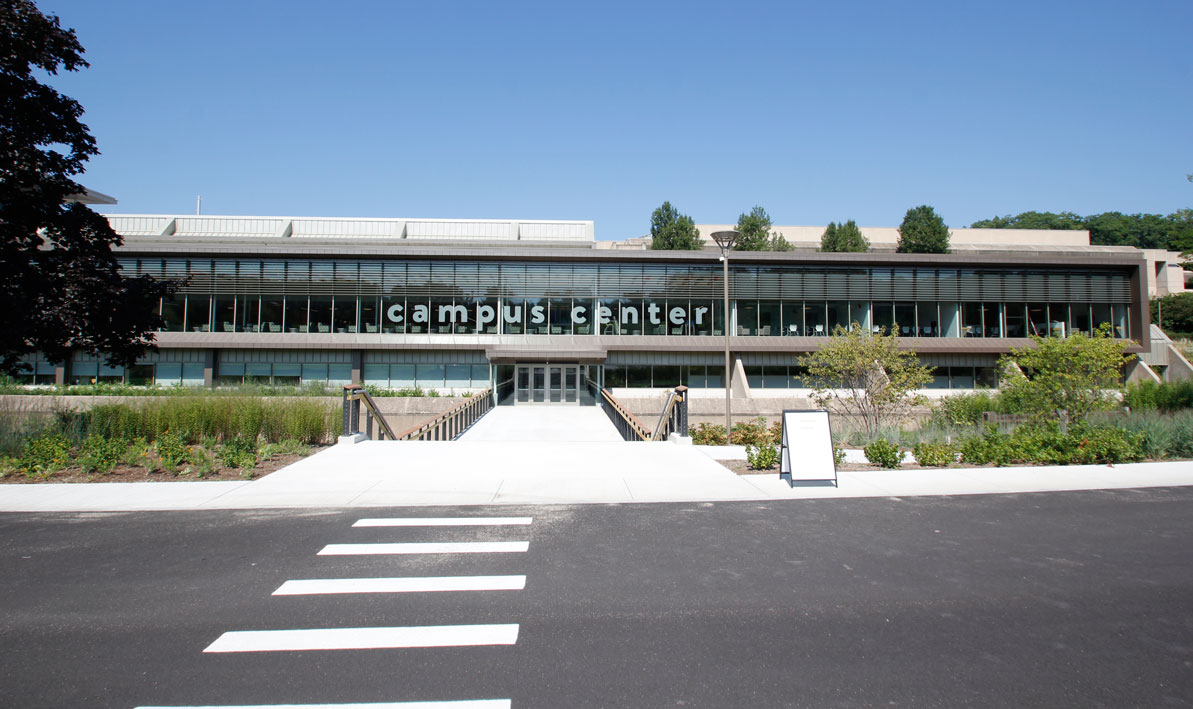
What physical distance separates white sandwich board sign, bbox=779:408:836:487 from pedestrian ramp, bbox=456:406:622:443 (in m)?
9.34

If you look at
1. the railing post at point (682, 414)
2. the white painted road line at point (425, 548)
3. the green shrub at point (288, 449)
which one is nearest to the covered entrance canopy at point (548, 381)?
the railing post at point (682, 414)

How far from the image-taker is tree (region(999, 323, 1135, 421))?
15844 mm

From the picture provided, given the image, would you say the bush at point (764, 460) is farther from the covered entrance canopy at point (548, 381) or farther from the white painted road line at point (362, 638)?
the covered entrance canopy at point (548, 381)

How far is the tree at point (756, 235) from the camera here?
2400 inches

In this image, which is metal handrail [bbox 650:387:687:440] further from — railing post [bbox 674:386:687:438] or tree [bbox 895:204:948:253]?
tree [bbox 895:204:948:253]

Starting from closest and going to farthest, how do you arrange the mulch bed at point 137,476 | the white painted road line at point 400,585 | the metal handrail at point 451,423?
the white painted road line at point 400,585 < the mulch bed at point 137,476 < the metal handrail at point 451,423

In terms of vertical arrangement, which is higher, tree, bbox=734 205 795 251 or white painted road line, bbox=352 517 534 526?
tree, bbox=734 205 795 251

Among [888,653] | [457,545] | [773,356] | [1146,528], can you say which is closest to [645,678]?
[888,653]

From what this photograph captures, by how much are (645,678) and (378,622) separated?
7.47ft

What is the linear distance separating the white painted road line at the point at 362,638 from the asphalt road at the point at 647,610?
106 mm

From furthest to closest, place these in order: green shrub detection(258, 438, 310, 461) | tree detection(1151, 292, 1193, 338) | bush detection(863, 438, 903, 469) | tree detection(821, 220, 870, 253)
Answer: tree detection(1151, 292, 1193, 338) < tree detection(821, 220, 870, 253) < green shrub detection(258, 438, 310, 461) < bush detection(863, 438, 903, 469)

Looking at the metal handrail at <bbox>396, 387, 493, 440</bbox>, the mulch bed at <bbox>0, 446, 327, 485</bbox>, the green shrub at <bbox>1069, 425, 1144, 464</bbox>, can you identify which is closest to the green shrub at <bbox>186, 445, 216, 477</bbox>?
the mulch bed at <bbox>0, 446, 327, 485</bbox>

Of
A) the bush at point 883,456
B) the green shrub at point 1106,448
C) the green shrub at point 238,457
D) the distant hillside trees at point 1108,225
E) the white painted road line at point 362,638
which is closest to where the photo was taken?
the white painted road line at point 362,638

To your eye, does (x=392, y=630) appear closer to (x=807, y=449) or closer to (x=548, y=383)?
(x=807, y=449)
